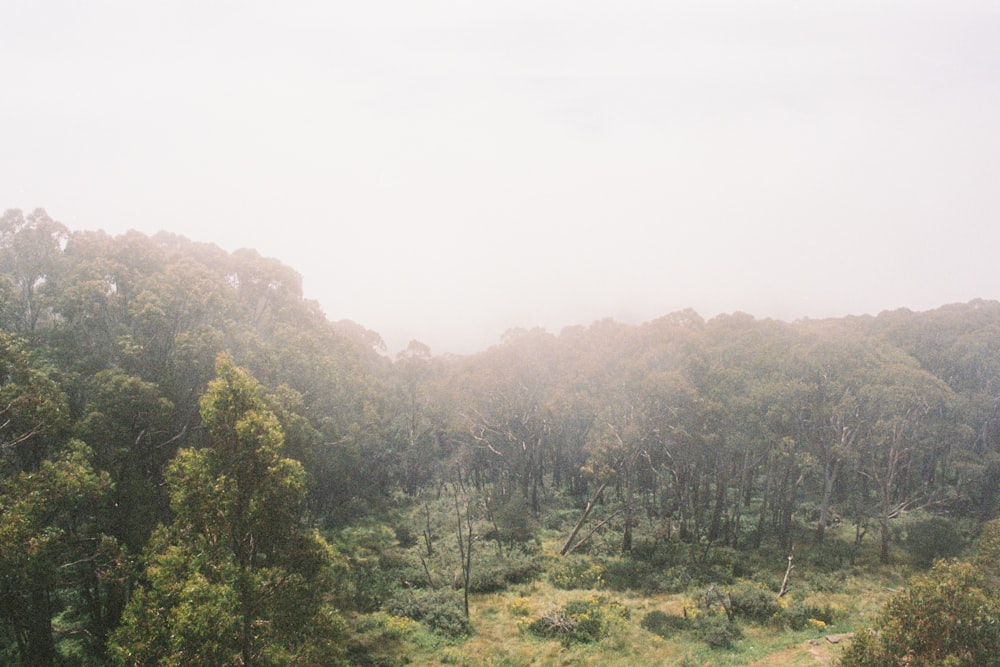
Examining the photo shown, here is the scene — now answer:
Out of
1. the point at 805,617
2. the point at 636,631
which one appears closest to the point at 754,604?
the point at 805,617

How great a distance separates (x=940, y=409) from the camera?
31500 millimetres

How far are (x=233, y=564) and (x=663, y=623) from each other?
17739 millimetres

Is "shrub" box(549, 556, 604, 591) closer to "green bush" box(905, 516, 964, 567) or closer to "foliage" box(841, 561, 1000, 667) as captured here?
"foliage" box(841, 561, 1000, 667)

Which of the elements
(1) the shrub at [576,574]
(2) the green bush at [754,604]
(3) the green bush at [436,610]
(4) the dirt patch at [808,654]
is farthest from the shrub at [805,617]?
(3) the green bush at [436,610]

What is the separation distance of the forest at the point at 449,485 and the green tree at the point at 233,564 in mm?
70

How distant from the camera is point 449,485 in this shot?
153 feet

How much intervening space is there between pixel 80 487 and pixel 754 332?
35.4 m

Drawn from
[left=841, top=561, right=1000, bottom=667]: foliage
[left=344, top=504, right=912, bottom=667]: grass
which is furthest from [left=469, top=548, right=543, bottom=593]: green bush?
[left=841, top=561, right=1000, bottom=667]: foliage

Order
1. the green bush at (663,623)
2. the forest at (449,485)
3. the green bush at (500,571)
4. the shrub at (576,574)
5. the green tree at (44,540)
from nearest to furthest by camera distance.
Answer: the green tree at (44,540) < the forest at (449,485) < the green bush at (663,623) < the green bush at (500,571) < the shrub at (576,574)

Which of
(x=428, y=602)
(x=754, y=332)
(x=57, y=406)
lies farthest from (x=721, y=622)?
(x=57, y=406)

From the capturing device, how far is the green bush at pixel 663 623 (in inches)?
826

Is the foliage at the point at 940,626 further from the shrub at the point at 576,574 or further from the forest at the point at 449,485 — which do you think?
the shrub at the point at 576,574

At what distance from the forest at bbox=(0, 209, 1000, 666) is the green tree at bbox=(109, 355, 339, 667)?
0.23 feet

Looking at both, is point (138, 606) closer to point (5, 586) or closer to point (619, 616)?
point (5, 586)
